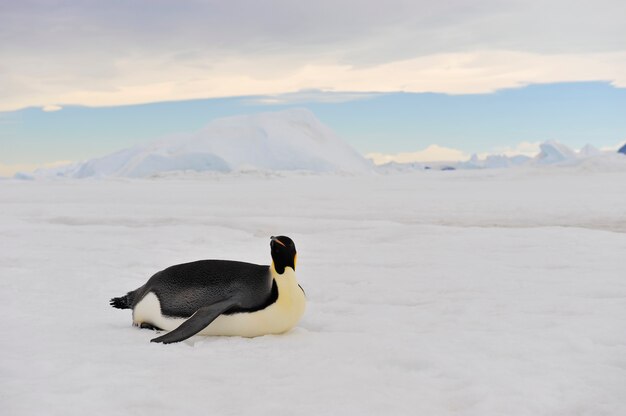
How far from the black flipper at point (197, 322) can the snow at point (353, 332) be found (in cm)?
7

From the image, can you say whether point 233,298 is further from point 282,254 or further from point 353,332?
point 353,332

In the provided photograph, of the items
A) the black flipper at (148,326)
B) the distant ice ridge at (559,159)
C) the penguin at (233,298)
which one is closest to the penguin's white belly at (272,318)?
the penguin at (233,298)

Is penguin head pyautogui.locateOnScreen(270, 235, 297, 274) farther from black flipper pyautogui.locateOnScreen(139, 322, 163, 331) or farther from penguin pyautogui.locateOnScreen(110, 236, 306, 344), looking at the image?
black flipper pyautogui.locateOnScreen(139, 322, 163, 331)

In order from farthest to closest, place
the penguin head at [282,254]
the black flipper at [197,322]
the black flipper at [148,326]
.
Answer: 1. the black flipper at [148,326]
2. the penguin head at [282,254]
3. the black flipper at [197,322]

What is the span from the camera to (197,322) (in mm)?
3082

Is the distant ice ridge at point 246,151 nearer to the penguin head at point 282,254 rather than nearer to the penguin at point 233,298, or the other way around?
the penguin at point 233,298

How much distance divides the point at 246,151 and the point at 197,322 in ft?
150

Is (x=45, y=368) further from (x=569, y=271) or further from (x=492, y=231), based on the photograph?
(x=492, y=231)

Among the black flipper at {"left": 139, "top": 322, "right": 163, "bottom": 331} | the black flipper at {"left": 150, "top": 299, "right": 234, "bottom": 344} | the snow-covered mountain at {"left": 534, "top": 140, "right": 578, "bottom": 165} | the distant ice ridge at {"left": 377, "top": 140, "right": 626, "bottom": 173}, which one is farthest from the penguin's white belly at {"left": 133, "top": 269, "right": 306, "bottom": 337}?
the snow-covered mountain at {"left": 534, "top": 140, "right": 578, "bottom": 165}

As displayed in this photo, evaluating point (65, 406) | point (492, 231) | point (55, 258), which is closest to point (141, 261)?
point (55, 258)

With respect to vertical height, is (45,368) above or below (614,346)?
above

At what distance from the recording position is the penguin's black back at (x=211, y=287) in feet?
10.9

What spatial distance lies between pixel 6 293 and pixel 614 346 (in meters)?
3.76

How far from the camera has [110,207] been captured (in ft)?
41.9
